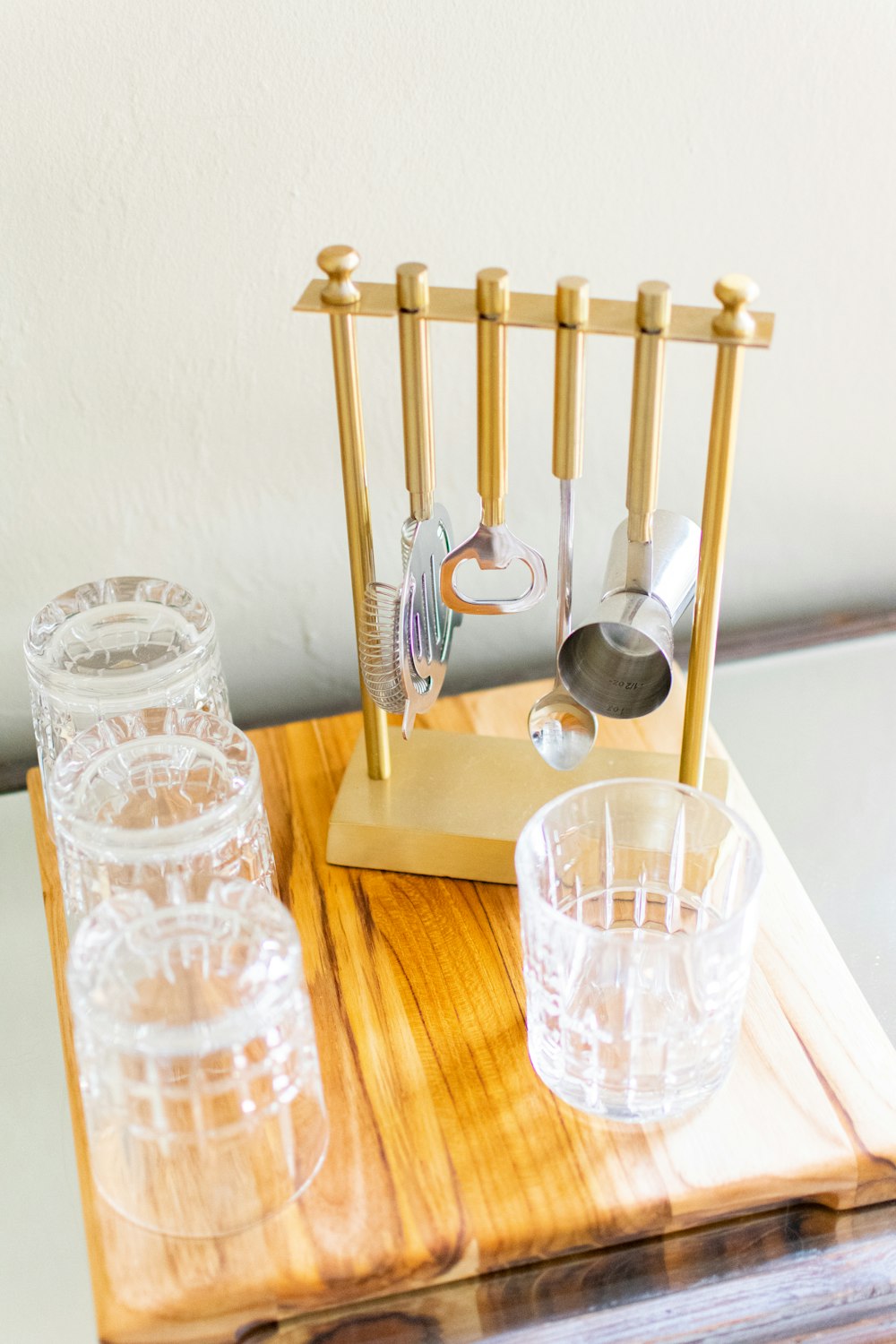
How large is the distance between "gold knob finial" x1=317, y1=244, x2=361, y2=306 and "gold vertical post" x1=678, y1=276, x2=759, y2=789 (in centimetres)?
13

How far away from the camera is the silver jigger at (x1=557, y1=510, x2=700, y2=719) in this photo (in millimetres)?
505

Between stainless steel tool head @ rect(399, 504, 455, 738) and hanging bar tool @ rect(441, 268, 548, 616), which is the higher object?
hanging bar tool @ rect(441, 268, 548, 616)

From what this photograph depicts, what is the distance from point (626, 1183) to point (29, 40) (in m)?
0.53

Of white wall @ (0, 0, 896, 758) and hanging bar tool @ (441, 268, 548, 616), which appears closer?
hanging bar tool @ (441, 268, 548, 616)

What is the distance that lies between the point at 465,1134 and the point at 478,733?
9.2 inches

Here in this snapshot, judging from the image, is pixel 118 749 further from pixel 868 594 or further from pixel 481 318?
pixel 868 594

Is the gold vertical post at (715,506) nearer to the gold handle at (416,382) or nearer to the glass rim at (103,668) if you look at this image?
the gold handle at (416,382)

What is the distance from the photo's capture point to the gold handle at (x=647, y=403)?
452 millimetres

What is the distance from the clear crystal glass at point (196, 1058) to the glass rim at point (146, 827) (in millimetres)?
22

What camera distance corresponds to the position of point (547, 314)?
1.55ft

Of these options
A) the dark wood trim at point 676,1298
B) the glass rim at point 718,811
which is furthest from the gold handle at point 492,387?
the dark wood trim at point 676,1298

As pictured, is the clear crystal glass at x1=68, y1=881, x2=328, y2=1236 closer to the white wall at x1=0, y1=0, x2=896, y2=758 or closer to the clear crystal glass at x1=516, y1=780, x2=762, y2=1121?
the clear crystal glass at x1=516, y1=780, x2=762, y2=1121

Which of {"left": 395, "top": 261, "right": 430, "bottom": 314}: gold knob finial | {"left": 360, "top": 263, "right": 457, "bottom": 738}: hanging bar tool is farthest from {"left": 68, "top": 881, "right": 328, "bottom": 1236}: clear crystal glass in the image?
{"left": 395, "top": 261, "right": 430, "bottom": 314}: gold knob finial

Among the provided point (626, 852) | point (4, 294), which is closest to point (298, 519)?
point (4, 294)
